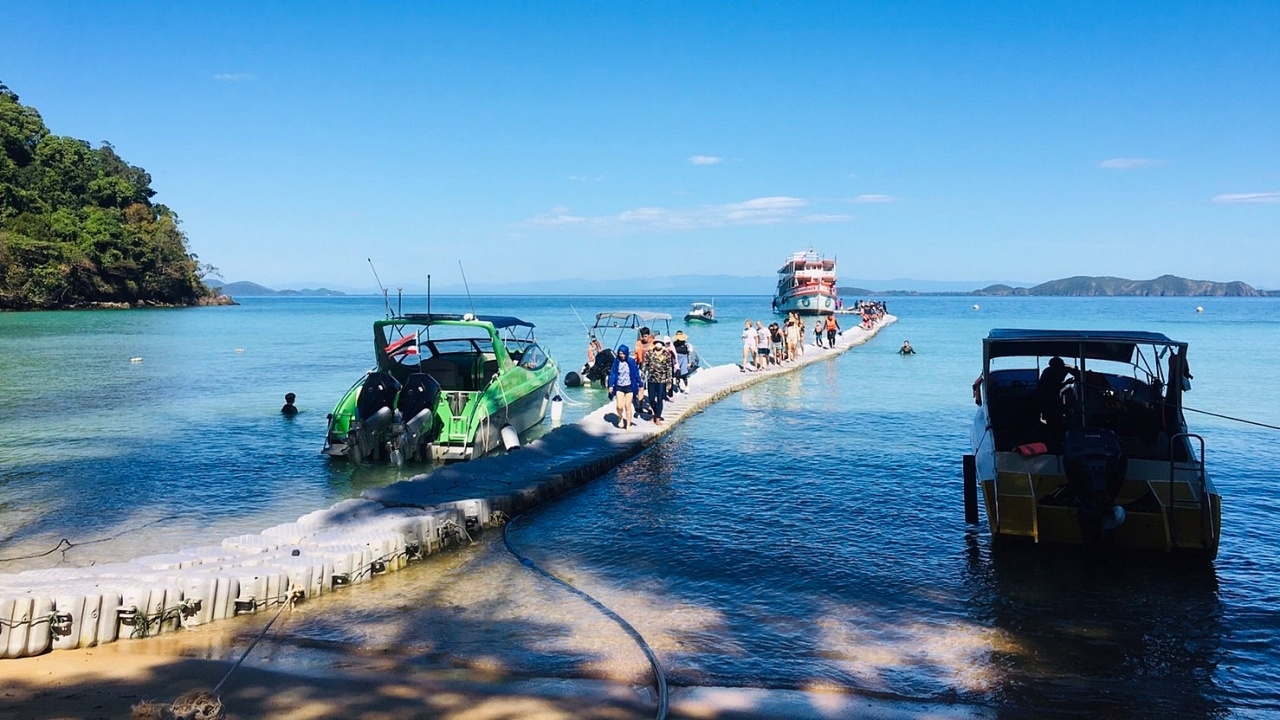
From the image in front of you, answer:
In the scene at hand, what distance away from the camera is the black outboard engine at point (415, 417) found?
13.8 m

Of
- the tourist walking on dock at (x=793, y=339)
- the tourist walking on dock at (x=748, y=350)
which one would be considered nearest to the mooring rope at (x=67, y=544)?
the tourist walking on dock at (x=748, y=350)

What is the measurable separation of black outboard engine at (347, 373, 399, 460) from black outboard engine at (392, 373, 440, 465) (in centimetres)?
18

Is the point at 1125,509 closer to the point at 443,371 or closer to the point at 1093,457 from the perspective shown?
the point at 1093,457

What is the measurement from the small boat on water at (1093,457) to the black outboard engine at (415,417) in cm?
837

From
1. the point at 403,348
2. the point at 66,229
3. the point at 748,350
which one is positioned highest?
the point at 66,229

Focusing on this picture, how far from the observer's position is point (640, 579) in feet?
28.2

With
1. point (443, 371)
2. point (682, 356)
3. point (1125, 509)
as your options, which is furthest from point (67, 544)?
point (682, 356)

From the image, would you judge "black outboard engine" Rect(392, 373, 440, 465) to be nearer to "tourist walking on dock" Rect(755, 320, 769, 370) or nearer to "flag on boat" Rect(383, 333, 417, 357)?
"flag on boat" Rect(383, 333, 417, 357)

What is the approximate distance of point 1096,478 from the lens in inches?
337

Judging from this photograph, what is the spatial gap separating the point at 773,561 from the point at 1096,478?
331 cm

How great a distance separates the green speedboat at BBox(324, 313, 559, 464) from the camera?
13930mm

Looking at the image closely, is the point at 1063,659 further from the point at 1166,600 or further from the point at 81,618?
the point at 81,618

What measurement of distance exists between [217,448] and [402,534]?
903 cm

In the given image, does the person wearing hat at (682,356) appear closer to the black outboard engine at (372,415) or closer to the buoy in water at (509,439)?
the buoy in water at (509,439)
